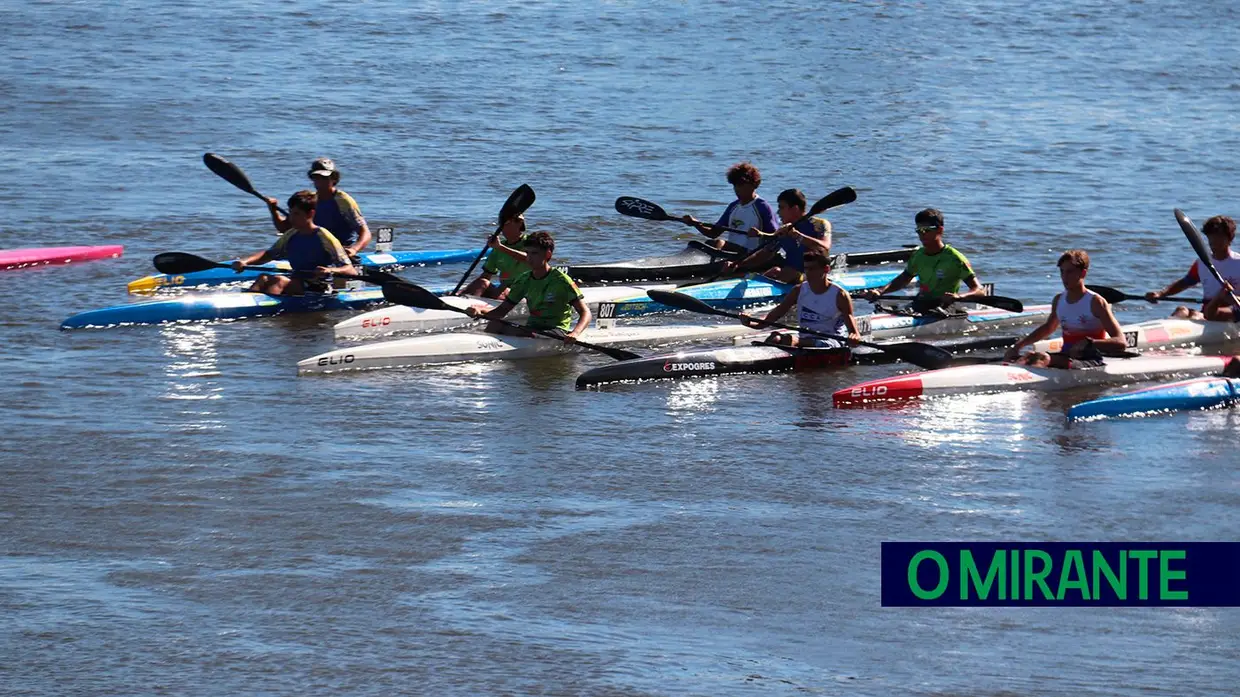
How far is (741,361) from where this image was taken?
18.3 meters

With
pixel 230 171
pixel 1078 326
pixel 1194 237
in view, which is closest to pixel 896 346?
pixel 1078 326

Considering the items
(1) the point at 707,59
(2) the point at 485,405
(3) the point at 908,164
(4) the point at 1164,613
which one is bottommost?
(4) the point at 1164,613

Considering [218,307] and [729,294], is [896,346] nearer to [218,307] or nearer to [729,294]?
[729,294]

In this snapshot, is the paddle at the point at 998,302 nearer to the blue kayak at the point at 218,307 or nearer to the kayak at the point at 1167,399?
the kayak at the point at 1167,399

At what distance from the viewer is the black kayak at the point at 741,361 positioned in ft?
58.5

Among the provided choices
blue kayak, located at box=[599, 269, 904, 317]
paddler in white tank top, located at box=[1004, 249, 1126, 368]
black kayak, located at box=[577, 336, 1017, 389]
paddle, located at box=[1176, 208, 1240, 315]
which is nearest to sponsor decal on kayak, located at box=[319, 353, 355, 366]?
black kayak, located at box=[577, 336, 1017, 389]

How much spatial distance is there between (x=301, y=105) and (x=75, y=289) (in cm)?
1638

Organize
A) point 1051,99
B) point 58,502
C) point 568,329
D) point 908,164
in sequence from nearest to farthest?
point 58,502 < point 568,329 < point 908,164 < point 1051,99

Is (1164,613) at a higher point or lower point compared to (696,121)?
lower

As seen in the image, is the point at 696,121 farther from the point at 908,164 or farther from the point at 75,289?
the point at 75,289

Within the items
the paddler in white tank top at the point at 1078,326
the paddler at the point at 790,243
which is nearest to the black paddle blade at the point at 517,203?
the paddler at the point at 790,243

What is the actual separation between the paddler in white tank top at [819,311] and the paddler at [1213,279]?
358cm

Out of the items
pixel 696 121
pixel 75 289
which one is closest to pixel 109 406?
pixel 75 289

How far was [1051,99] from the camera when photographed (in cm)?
4084
